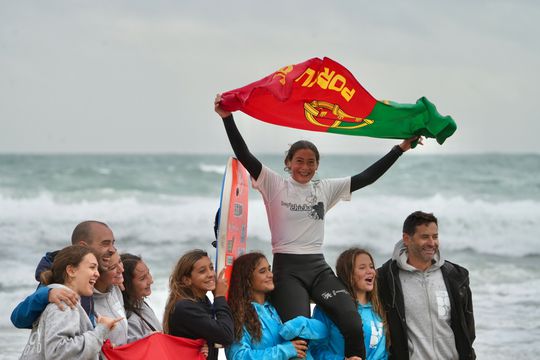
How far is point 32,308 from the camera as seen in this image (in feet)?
15.1

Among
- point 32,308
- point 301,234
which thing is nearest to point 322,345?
point 301,234

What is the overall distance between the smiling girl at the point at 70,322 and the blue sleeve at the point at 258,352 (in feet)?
2.71

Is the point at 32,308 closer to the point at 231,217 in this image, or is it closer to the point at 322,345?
the point at 231,217

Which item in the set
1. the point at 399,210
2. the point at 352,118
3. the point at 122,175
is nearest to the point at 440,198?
the point at 399,210

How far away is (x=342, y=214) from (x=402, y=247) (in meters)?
14.4

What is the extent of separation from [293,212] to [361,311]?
73 cm

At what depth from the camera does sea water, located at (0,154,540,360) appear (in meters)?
12.1

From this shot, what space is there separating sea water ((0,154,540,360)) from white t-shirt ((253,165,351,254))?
3.98m

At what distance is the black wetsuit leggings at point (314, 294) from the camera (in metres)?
5.59

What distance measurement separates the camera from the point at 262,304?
223 inches

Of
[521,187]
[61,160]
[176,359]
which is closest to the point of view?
[176,359]

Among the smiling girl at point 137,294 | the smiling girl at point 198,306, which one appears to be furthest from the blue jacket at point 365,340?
the smiling girl at point 137,294

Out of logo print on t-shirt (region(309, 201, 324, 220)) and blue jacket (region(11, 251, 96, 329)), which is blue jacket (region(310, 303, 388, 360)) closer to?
logo print on t-shirt (region(309, 201, 324, 220))

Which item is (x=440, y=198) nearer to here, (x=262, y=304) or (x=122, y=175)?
(x=122, y=175)
